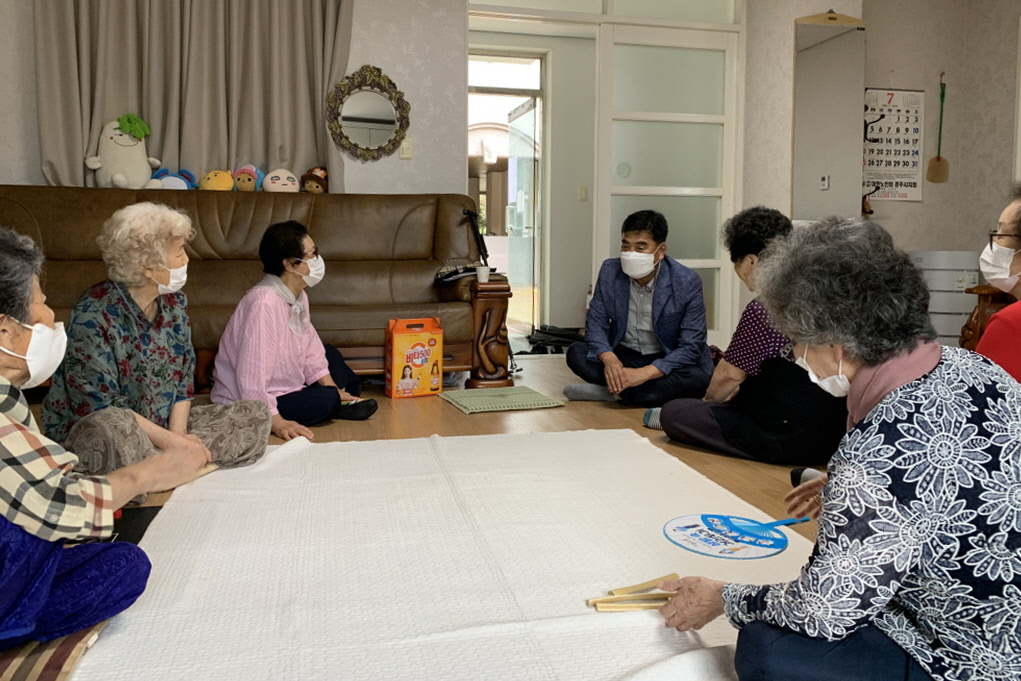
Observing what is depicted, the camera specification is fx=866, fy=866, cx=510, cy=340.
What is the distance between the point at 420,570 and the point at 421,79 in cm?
411

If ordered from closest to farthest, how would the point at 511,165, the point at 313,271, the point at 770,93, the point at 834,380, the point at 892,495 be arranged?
1. the point at 892,495
2. the point at 834,380
3. the point at 313,271
4. the point at 770,93
5. the point at 511,165

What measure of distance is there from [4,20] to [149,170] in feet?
3.59

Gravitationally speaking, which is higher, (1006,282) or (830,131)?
(830,131)

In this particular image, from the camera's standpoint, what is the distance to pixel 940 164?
19.5 ft

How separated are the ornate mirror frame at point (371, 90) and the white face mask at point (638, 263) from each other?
7.16 ft

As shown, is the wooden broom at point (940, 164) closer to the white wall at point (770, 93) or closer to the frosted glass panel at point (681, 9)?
the white wall at point (770, 93)

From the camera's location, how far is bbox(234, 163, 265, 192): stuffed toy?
4.89 metres

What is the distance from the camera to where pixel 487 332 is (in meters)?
4.30

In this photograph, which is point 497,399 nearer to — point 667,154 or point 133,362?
point 133,362

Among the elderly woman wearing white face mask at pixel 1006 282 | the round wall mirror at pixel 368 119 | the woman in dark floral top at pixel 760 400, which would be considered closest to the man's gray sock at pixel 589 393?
the woman in dark floral top at pixel 760 400

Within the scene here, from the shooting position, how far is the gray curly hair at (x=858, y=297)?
1.09 meters

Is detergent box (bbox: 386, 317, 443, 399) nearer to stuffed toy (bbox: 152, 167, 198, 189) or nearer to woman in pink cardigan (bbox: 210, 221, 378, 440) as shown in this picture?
woman in pink cardigan (bbox: 210, 221, 378, 440)

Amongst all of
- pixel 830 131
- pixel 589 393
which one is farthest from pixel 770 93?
pixel 589 393

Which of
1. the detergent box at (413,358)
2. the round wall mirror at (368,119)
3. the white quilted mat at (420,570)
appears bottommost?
the white quilted mat at (420,570)
